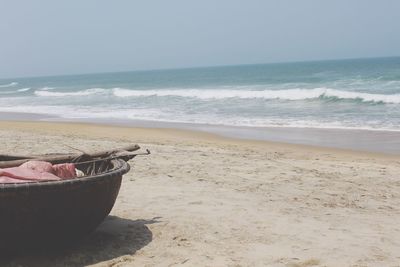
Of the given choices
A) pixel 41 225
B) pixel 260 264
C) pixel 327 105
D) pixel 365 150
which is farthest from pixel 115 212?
pixel 327 105

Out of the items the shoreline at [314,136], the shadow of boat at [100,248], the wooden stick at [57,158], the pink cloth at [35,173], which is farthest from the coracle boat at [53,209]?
the shoreline at [314,136]

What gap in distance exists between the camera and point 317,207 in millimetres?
5887

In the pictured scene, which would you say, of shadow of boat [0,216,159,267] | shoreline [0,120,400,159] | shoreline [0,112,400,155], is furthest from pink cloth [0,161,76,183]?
shoreline [0,112,400,155]

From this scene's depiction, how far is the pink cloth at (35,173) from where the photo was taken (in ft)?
13.8

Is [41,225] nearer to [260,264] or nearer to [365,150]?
[260,264]

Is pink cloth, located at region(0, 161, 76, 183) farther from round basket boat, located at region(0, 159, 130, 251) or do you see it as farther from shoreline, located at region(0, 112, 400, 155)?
shoreline, located at region(0, 112, 400, 155)

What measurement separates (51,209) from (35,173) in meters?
0.52

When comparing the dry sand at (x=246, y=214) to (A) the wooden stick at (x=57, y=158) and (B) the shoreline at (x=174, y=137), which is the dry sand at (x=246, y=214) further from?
(B) the shoreline at (x=174, y=137)

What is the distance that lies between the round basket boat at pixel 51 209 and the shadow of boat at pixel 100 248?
11cm

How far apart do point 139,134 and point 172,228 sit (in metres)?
9.46

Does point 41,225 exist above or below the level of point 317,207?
above

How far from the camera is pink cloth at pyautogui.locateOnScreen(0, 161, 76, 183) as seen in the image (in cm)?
421

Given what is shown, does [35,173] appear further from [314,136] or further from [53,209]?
[314,136]

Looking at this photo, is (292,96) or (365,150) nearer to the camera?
(365,150)
